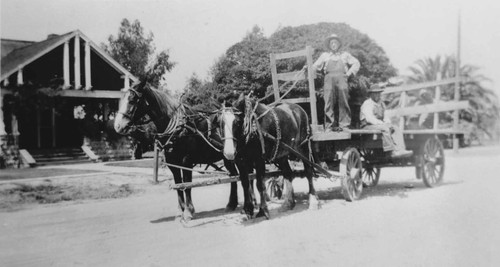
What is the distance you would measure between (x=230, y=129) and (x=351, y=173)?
3288 mm

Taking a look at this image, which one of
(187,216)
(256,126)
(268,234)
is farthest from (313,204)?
(187,216)

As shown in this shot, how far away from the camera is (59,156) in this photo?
16.4m

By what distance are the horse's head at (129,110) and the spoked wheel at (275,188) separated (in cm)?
361

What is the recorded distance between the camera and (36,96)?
1408 cm

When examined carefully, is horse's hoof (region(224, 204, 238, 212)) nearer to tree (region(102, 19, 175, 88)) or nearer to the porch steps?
tree (region(102, 19, 175, 88))

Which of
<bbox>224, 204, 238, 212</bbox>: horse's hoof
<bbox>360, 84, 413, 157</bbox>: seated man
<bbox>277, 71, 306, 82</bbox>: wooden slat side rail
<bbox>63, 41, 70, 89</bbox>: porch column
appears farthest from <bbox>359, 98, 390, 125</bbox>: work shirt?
<bbox>63, 41, 70, 89</bbox>: porch column

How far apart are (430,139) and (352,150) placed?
9.77 ft

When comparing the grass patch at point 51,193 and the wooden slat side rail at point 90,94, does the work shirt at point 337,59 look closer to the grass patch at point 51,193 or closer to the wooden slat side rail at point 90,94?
the grass patch at point 51,193

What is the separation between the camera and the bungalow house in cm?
1379

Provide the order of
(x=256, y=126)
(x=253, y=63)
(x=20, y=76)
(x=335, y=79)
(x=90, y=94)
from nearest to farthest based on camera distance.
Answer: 1. (x=256, y=126)
2. (x=335, y=79)
3. (x=253, y=63)
4. (x=20, y=76)
5. (x=90, y=94)

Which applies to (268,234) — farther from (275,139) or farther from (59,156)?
(59,156)

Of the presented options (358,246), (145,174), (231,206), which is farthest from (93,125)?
(358,246)

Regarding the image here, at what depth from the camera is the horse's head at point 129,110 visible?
6.00 m

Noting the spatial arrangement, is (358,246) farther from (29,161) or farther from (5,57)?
(5,57)
